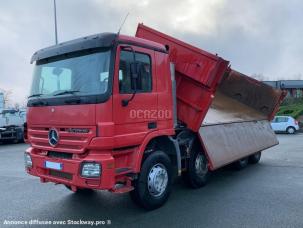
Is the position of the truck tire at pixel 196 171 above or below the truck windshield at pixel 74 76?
below

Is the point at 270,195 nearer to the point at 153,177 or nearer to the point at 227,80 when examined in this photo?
the point at 153,177

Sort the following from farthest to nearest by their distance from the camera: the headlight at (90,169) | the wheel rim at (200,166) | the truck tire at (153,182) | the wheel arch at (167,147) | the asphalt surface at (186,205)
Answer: the wheel rim at (200,166) < the wheel arch at (167,147) < the truck tire at (153,182) < the asphalt surface at (186,205) < the headlight at (90,169)

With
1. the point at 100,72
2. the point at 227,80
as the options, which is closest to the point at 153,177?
the point at 100,72

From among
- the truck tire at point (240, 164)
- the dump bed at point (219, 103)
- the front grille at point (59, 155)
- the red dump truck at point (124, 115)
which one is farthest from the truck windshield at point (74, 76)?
the truck tire at point (240, 164)

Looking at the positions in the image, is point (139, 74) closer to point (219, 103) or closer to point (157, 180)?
point (157, 180)

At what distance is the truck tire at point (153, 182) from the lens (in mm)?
5902

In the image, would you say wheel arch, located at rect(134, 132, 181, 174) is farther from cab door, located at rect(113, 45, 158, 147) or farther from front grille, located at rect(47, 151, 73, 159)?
front grille, located at rect(47, 151, 73, 159)

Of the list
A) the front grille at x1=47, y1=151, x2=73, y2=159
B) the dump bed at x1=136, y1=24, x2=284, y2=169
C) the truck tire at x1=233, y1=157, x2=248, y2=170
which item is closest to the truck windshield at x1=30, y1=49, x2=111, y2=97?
the front grille at x1=47, y1=151, x2=73, y2=159

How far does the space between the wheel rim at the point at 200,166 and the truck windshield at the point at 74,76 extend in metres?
3.16

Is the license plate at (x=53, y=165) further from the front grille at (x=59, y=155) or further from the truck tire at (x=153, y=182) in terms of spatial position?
the truck tire at (x=153, y=182)

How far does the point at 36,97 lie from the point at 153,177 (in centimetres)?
238

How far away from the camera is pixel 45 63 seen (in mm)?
6258

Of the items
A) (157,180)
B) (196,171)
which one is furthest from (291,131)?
(157,180)

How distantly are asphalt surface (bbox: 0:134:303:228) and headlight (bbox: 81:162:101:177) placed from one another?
0.87m
